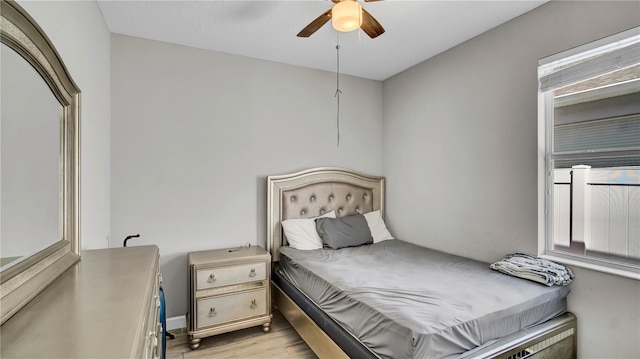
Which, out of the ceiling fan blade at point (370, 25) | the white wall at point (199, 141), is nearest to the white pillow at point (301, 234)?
the white wall at point (199, 141)

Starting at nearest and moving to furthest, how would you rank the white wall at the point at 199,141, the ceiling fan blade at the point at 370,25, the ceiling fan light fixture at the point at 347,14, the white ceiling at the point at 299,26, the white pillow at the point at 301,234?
the ceiling fan light fixture at the point at 347,14
the ceiling fan blade at the point at 370,25
the white ceiling at the point at 299,26
the white wall at the point at 199,141
the white pillow at the point at 301,234

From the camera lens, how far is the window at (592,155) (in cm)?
189

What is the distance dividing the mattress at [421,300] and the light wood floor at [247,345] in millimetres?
479

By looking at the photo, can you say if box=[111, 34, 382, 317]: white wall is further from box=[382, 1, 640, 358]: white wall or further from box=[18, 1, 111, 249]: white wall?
box=[382, 1, 640, 358]: white wall

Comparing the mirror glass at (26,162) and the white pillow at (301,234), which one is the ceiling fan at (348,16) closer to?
the mirror glass at (26,162)

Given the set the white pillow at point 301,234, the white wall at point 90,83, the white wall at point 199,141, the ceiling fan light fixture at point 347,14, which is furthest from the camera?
the white pillow at point 301,234

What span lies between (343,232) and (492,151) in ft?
5.07

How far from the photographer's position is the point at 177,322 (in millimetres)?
2752

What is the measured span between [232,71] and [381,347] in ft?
8.88

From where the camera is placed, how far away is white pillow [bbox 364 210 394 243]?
3379 mm

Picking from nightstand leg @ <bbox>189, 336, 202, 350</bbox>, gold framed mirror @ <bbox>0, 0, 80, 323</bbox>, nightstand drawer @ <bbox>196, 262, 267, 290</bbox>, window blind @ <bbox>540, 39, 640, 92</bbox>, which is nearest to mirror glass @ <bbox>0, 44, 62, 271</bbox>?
gold framed mirror @ <bbox>0, 0, 80, 323</bbox>

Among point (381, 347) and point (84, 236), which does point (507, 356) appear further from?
point (84, 236)

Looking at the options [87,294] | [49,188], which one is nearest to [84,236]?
[49,188]

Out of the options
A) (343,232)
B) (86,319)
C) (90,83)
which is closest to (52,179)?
(86,319)
